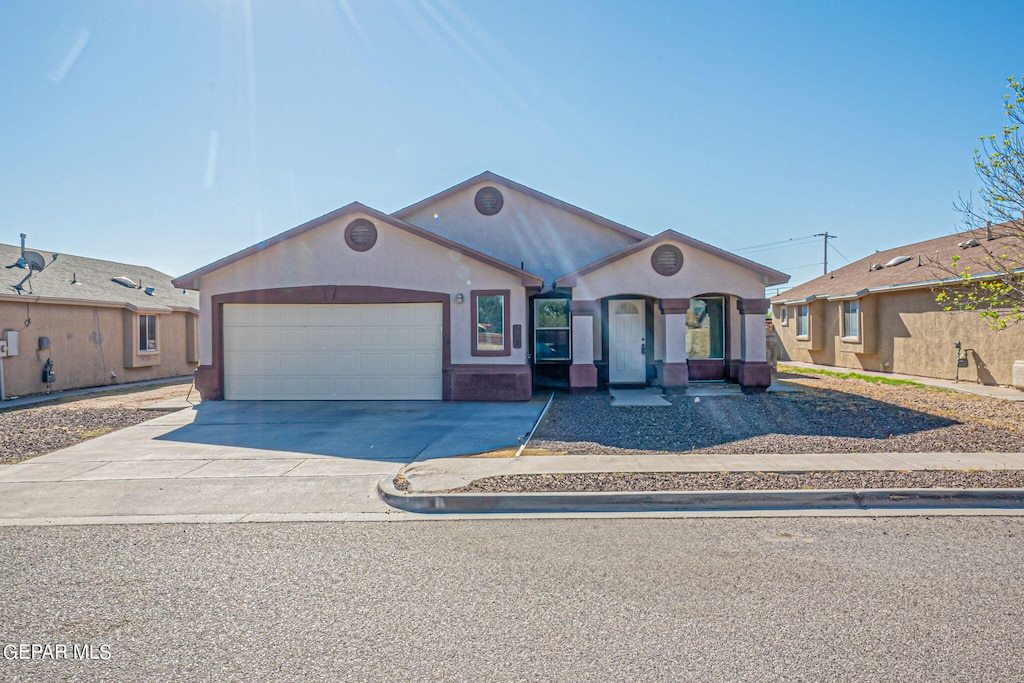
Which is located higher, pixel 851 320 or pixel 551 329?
pixel 851 320

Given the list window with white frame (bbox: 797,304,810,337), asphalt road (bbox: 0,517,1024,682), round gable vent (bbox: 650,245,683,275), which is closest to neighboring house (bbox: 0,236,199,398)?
asphalt road (bbox: 0,517,1024,682)

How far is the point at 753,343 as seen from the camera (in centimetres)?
1673

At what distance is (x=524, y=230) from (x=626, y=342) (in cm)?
434

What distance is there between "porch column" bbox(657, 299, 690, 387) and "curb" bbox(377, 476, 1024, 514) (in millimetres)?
9786

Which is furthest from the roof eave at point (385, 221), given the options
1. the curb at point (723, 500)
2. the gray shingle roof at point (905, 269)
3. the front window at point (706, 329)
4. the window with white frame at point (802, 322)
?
the window with white frame at point (802, 322)

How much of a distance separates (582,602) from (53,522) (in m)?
5.40

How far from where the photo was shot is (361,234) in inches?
607

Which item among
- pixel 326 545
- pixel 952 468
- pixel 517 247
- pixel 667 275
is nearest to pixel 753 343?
pixel 667 275

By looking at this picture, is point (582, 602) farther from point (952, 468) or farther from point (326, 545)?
point (952, 468)

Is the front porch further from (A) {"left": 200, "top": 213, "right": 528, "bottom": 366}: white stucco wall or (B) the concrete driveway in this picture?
(B) the concrete driveway

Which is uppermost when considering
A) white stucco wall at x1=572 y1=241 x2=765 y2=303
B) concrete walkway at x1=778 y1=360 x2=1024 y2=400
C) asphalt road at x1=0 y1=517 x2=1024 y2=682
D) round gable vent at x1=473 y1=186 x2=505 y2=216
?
round gable vent at x1=473 y1=186 x2=505 y2=216

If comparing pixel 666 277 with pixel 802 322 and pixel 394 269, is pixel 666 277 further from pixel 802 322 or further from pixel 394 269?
pixel 802 322

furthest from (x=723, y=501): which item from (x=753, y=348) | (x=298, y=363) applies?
(x=298, y=363)

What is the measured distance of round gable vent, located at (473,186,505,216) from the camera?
19.0 m
